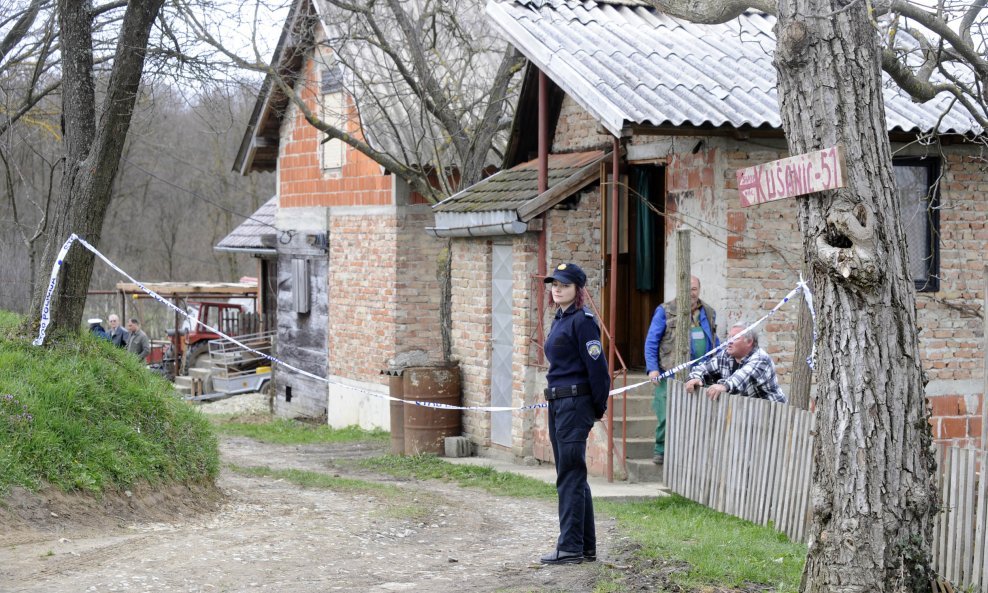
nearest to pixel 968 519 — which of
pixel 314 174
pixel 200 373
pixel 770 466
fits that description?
pixel 770 466

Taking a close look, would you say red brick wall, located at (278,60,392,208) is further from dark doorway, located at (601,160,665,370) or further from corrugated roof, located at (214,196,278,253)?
dark doorway, located at (601,160,665,370)

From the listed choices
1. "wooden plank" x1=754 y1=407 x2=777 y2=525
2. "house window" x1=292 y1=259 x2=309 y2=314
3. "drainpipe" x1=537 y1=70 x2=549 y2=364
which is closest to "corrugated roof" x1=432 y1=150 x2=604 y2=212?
"drainpipe" x1=537 y1=70 x2=549 y2=364

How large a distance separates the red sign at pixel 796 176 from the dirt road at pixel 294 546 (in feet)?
8.01

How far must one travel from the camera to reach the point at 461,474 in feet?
39.4

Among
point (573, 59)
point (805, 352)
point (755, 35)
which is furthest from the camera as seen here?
point (755, 35)

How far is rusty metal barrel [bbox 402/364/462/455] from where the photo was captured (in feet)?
45.2

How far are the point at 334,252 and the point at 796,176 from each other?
14.9 meters

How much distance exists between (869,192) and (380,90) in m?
13.9

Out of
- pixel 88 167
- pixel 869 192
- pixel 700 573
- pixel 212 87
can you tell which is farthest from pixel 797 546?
pixel 212 87

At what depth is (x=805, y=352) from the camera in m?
9.09

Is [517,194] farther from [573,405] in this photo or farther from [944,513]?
[944,513]

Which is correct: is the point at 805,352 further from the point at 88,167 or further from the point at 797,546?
the point at 88,167

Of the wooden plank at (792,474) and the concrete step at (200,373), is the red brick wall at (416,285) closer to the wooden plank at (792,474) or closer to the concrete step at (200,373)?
the concrete step at (200,373)

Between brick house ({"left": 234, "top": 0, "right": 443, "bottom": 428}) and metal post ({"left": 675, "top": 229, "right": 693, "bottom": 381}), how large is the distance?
7.01 meters
